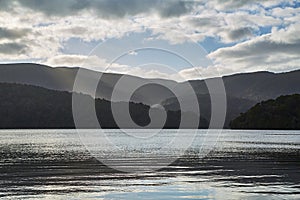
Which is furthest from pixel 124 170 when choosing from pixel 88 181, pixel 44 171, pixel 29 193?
pixel 29 193

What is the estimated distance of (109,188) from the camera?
137ft

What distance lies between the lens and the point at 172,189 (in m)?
40.9

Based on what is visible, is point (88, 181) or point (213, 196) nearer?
point (213, 196)

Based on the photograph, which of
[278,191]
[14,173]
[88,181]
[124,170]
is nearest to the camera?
[278,191]

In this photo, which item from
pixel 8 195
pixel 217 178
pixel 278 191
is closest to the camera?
pixel 8 195

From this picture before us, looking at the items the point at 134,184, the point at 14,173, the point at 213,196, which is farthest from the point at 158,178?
the point at 14,173

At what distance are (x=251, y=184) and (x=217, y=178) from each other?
18.4ft

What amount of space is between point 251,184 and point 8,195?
71.1ft

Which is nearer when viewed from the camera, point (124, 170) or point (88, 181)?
point (88, 181)

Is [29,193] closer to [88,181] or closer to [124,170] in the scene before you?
[88,181]

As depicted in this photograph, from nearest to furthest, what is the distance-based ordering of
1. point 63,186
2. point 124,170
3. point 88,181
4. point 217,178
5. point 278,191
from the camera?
1. point 278,191
2. point 63,186
3. point 88,181
4. point 217,178
5. point 124,170

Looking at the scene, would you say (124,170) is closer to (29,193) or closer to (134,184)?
(134,184)

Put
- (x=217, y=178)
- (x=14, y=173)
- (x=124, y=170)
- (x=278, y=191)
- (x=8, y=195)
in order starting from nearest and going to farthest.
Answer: (x=8, y=195), (x=278, y=191), (x=217, y=178), (x=14, y=173), (x=124, y=170)

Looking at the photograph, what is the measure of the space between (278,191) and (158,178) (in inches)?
560
